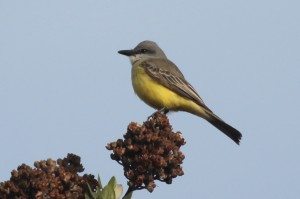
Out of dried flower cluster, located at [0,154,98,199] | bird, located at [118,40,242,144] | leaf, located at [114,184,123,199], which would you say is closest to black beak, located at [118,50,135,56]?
bird, located at [118,40,242,144]

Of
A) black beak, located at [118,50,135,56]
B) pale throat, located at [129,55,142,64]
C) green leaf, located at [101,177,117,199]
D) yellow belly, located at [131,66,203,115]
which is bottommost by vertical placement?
green leaf, located at [101,177,117,199]

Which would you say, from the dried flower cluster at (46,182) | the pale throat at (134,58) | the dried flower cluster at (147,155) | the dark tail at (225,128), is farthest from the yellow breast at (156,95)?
the dried flower cluster at (46,182)

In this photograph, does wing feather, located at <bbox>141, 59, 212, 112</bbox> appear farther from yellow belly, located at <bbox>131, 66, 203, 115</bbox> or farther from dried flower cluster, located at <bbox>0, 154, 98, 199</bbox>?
dried flower cluster, located at <bbox>0, 154, 98, 199</bbox>

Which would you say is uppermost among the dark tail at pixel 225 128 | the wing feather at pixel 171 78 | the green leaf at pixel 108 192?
the wing feather at pixel 171 78

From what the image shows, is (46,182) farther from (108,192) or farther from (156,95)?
(156,95)

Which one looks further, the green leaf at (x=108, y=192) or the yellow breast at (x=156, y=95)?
the yellow breast at (x=156, y=95)

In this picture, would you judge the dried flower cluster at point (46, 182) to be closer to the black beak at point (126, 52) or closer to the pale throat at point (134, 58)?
the pale throat at point (134, 58)

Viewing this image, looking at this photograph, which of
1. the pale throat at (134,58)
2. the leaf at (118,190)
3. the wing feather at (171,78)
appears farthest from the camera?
the pale throat at (134,58)
